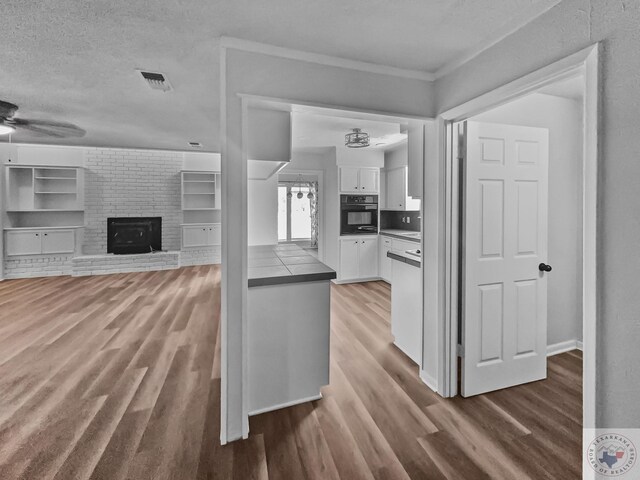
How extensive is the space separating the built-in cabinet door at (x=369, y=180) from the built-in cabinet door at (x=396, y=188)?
31 cm

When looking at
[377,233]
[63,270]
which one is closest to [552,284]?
[377,233]

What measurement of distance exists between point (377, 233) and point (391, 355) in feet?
10.8

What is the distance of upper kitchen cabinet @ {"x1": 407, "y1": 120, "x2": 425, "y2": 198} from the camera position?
240 centimetres

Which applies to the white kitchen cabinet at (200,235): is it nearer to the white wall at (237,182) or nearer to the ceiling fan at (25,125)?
the ceiling fan at (25,125)

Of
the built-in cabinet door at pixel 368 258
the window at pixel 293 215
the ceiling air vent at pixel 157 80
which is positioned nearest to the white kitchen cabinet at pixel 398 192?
the built-in cabinet door at pixel 368 258

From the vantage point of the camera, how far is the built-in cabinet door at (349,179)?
5593 millimetres

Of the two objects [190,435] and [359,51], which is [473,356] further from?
[359,51]

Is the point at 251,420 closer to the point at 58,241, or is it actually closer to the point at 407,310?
the point at 407,310

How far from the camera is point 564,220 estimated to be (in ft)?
9.57

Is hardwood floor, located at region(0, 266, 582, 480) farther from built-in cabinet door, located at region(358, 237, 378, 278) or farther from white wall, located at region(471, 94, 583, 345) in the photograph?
built-in cabinet door, located at region(358, 237, 378, 278)

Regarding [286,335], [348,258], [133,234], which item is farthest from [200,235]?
[286,335]

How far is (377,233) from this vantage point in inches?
231

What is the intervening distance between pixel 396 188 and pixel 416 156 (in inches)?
131

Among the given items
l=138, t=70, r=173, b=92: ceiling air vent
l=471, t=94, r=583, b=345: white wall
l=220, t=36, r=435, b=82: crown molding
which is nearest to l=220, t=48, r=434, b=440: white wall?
l=220, t=36, r=435, b=82: crown molding
